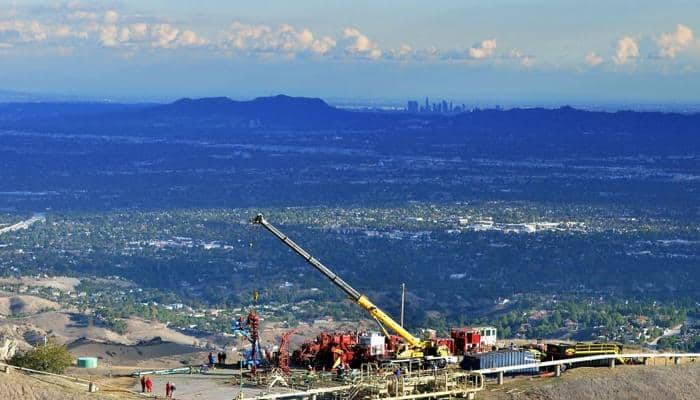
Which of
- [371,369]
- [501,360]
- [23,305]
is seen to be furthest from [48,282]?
[371,369]

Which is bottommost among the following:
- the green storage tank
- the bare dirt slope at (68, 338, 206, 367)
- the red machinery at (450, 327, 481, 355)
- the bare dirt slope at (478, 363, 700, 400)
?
the bare dirt slope at (68, 338, 206, 367)

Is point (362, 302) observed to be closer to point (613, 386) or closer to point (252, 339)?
point (252, 339)

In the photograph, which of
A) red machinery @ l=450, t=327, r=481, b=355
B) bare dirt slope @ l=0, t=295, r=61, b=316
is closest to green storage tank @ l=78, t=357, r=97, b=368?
red machinery @ l=450, t=327, r=481, b=355

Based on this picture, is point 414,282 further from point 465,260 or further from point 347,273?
point 465,260

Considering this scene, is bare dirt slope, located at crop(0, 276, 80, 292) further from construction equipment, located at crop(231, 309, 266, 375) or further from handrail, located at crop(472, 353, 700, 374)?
handrail, located at crop(472, 353, 700, 374)

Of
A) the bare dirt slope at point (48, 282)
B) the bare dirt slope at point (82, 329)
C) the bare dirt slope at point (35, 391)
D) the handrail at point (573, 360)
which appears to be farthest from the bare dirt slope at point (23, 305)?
the bare dirt slope at point (35, 391)

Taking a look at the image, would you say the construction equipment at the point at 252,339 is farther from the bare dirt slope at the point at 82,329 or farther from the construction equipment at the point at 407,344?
the bare dirt slope at the point at 82,329
